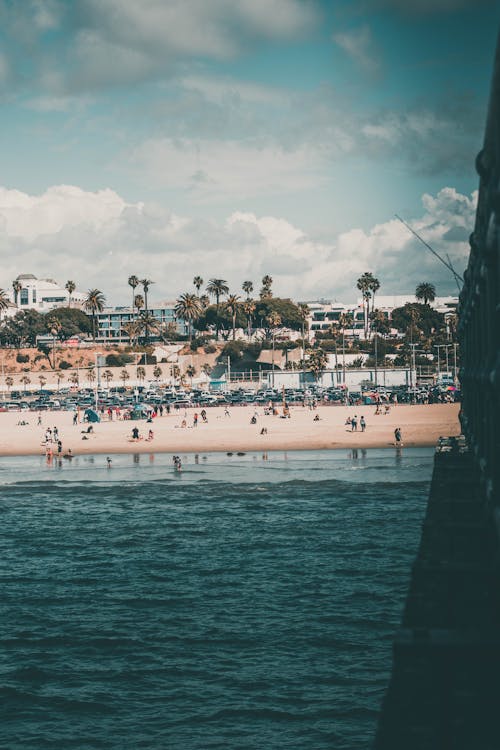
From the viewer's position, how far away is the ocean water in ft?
66.3

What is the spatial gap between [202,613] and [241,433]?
179 ft

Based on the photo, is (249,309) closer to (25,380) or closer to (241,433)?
(25,380)

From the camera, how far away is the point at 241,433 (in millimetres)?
82688

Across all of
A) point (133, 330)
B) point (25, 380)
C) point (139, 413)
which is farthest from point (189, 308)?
point (139, 413)

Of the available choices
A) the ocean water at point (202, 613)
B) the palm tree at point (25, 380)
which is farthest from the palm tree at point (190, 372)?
the ocean water at point (202, 613)

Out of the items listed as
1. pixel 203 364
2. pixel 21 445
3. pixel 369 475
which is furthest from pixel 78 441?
pixel 203 364

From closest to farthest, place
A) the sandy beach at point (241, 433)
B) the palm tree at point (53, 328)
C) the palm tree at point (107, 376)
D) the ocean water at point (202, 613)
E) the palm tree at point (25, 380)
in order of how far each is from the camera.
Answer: the ocean water at point (202, 613)
the sandy beach at point (241, 433)
the palm tree at point (107, 376)
the palm tree at point (25, 380)
the palm tree at point (53, 328)

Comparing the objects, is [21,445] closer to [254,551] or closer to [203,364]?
[254,551]

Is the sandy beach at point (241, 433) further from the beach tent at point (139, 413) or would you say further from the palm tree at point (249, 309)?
the palm tree at point (249, 309)

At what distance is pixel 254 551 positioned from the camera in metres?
37.1

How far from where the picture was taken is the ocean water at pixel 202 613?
2020 cm

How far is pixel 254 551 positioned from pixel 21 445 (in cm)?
5024

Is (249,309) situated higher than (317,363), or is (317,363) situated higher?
(249,309)

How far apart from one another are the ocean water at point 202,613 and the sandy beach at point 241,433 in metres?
22.0
